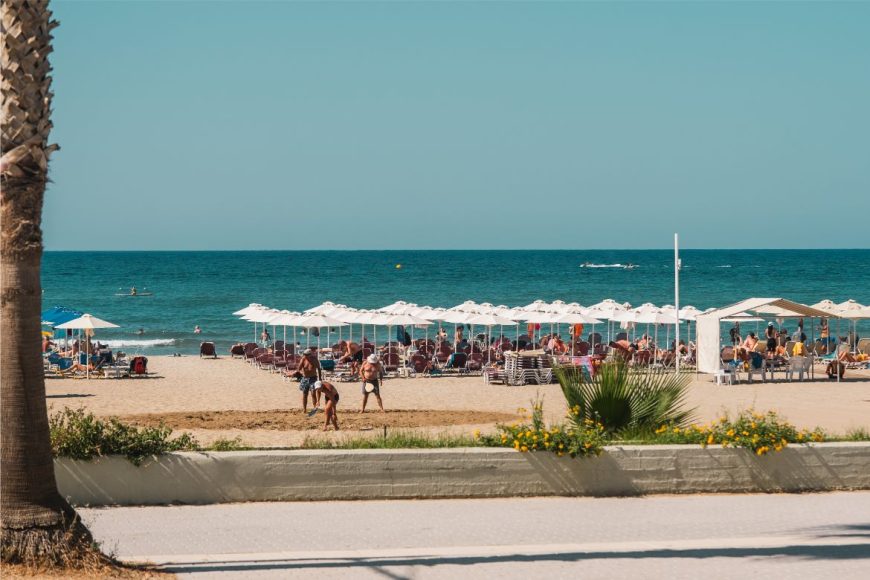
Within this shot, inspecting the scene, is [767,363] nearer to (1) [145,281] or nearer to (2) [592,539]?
(2) [592,539]

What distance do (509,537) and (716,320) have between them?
17.5 m

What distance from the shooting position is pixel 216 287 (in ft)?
298

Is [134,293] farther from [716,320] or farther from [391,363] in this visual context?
[716,320]

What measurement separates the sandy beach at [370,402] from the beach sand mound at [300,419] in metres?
0.02

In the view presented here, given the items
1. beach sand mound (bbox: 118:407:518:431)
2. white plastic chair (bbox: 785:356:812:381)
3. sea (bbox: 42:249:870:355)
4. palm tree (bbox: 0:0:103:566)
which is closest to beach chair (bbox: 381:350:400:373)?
beach sand mound (bbox: 118:407:518:431)

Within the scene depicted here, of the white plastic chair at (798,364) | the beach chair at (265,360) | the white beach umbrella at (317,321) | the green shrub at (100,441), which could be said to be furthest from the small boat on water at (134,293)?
the green shrub at (100,441)

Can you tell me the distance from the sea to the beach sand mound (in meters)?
24.1

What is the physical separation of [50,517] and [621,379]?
608 cm

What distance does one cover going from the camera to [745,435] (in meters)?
10.4

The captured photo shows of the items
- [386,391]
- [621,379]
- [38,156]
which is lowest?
[386,391]

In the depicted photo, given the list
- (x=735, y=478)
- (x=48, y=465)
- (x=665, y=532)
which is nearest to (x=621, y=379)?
(x=735, y=478)

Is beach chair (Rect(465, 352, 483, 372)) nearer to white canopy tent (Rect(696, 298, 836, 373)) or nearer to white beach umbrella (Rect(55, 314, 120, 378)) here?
white canopy tent (Rect(696, 298, 836, 373))

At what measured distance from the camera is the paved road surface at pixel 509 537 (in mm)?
7762

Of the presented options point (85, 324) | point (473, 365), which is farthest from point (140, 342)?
point (473, 365)
